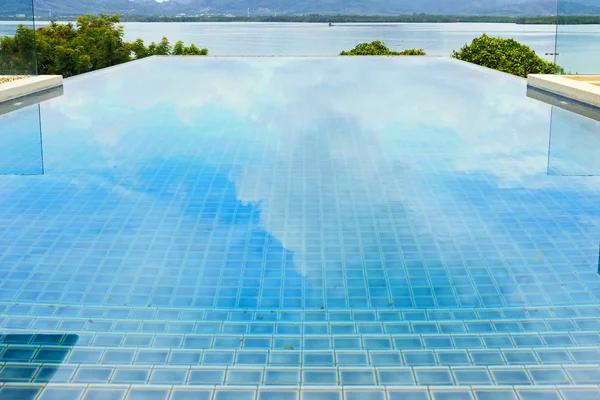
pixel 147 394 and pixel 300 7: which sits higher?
pixel 300 7

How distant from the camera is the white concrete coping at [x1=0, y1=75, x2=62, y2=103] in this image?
245 inches

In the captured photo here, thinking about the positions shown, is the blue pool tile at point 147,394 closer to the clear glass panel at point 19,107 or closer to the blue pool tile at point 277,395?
the blue pool tile at point 277,395

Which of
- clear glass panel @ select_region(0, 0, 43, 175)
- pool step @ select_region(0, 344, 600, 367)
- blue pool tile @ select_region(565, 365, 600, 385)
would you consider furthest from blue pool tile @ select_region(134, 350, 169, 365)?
clear glass panel @ select_region(0, 0, 43, 175)

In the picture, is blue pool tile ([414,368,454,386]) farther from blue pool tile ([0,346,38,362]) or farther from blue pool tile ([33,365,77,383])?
blue pool tile ([0,346,38,362])

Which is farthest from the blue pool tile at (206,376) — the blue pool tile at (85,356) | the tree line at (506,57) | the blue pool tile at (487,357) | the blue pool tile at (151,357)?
the tree line at (506,57)

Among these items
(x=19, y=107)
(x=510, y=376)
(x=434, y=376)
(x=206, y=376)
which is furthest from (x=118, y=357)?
(x=19, y=107)

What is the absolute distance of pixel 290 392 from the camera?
5.84 ft

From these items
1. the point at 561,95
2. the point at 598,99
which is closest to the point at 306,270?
the point at 598,99

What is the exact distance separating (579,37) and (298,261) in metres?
5.85

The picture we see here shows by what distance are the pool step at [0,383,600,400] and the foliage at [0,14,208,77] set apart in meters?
12.1

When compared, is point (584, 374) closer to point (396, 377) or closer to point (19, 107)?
point (396, 377)

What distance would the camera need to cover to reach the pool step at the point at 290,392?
5.73 ft

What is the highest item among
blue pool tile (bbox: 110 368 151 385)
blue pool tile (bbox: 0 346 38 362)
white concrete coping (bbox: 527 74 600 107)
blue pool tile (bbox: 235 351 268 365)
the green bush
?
the green bush

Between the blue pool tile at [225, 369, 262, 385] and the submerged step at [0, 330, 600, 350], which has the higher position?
the submerged step at [0, 330, 600, 350]
